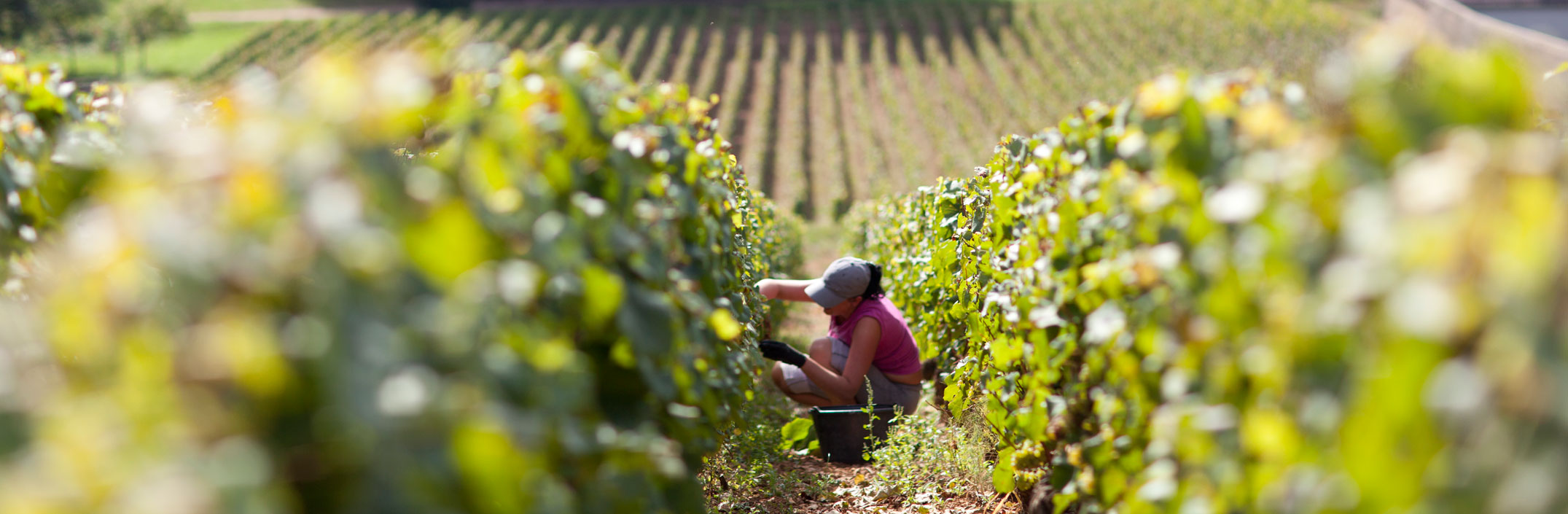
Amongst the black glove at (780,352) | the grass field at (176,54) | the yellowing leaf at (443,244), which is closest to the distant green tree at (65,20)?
the grass field at (176,54)

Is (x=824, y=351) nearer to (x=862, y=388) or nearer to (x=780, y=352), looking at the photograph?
(x=862, y=388)

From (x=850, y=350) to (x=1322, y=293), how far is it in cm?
357

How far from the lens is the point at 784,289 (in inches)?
198

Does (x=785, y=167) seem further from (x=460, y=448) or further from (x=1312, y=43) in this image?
(x=460, y=448)

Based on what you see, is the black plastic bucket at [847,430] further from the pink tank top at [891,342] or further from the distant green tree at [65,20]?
the distant green tree at [65,20]

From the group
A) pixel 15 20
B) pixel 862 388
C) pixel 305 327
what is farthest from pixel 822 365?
pixel 15 20

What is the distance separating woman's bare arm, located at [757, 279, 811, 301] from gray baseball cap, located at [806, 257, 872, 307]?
20 cm

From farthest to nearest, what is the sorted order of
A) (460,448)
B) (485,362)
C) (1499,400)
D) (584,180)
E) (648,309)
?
(584,180) < (648,309) < (485,362) < (460,448) < (1499,400)

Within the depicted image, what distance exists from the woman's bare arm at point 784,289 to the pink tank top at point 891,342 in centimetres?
26

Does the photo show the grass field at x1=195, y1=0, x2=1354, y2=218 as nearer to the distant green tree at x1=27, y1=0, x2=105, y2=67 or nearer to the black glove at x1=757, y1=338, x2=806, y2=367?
the distant green tree at x1=27, y1=0, x2=105, y2=67

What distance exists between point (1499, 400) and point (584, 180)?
1434mm

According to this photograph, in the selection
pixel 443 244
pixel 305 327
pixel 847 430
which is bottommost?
pixel 305 327

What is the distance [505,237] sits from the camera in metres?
1.49

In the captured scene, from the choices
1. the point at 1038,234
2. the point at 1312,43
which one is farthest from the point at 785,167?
the point at 1038,234
